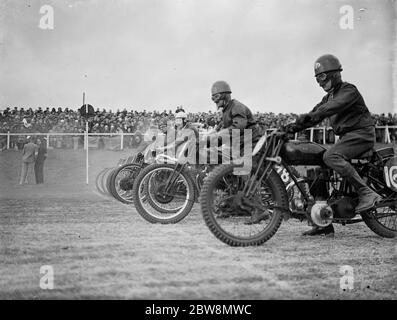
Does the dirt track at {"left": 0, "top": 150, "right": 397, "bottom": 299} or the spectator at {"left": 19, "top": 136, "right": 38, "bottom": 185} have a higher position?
the spectator at {"left": 19, "top": 136, "right": 38, "bottom": 185}

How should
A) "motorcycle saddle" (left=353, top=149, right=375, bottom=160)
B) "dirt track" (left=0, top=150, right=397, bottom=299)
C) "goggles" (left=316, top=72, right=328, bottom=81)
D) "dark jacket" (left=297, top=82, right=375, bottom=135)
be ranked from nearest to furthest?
"dirt track" (left=0, top=150, right=397, bottom=299)
"dark jacket" (left=297, top=82, right=375, bottom=135)
"goggles" (left=316, top=72, right=328, bottom=81)
"motorcycle saddle" (left=353, top=149, right=375, bottom=160)

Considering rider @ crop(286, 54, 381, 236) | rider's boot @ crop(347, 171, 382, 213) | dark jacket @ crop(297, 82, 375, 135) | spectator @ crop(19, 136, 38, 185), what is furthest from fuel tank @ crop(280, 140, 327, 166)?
spectator @ crop(19, 136, 38, 185)

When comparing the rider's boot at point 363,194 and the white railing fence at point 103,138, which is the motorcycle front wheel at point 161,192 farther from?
the white railing fence at point 103,138

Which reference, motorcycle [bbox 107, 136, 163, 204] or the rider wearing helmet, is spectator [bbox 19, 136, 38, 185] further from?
the rider wearing helmet

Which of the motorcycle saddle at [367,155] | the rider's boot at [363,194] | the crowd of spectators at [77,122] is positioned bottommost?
the rider's boot at [363,194]

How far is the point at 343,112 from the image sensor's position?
541 cm

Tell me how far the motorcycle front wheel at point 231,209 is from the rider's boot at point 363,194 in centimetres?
73

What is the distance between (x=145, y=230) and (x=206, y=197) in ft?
4.63

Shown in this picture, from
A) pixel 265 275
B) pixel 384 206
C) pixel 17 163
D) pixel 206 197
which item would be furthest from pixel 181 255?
pixel 17 163

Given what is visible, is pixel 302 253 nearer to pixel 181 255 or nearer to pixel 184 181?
pixel 181 255

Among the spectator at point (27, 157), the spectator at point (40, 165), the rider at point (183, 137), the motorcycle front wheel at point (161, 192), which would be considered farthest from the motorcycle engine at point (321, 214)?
the spectator at point (40, 165)

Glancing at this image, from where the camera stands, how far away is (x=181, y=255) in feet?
15.0

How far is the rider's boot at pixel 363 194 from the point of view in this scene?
5270 mm

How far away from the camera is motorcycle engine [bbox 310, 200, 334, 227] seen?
5207 millimetres
